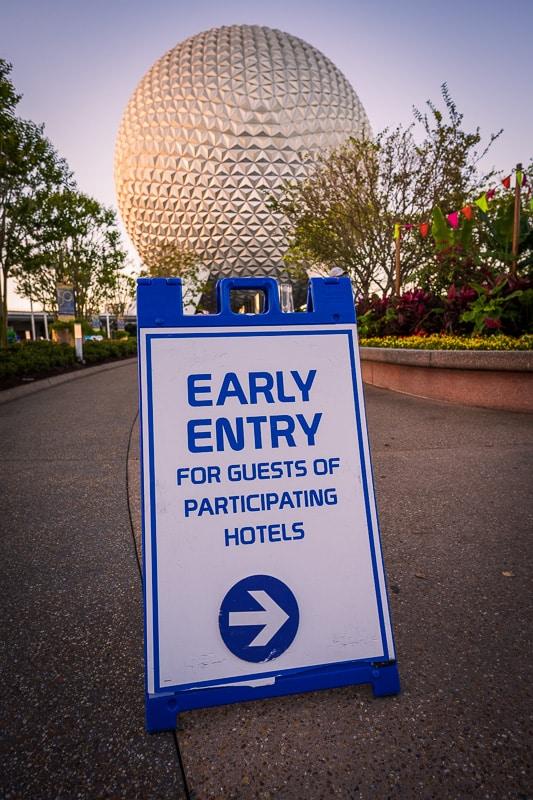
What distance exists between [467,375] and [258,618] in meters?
5.65

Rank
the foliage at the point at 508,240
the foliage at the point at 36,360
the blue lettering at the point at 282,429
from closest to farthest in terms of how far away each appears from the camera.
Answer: the blue lettering at the point at 282,429
the foliage at the point at 508,240
the foliage at the point at 36,360

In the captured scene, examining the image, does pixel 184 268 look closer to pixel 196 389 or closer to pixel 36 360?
pixel 36 360

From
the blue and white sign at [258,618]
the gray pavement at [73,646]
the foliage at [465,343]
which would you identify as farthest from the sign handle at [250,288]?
the foliage at [465,343]

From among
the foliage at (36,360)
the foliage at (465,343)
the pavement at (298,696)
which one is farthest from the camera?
the foliage at (36,360)

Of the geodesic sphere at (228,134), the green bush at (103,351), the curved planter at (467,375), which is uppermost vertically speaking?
the geodesic sphere at (228,134)

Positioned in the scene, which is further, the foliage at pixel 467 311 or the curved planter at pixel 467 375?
the foliage at pixel 467 311

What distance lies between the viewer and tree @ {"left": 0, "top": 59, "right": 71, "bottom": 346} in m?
11.8

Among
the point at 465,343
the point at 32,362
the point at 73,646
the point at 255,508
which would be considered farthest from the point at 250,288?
the point at 32,362

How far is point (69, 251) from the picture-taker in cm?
2338

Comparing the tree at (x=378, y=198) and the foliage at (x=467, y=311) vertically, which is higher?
the tree at (x=378, y=198)

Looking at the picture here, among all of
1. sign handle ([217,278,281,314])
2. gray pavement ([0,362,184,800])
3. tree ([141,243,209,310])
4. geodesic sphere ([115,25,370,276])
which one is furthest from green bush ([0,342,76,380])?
geodesic sphere ([115,25,370,276])

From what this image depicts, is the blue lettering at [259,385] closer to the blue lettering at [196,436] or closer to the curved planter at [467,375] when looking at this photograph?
the blue lettering at [196,436]

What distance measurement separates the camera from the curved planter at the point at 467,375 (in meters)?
5.64

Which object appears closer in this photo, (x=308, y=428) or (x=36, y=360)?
(x=308, y=428)
